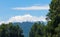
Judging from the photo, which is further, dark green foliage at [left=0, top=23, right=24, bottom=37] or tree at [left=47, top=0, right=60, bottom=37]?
dark green foliage at [left=0, top=23, right=24, bottom=37]

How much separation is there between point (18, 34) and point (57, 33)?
8340 centimetres

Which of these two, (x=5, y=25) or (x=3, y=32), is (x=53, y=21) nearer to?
(x=3, y=32)

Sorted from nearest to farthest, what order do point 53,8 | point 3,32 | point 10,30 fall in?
1. point 53,8
2. point 3,32
3. point 10,30

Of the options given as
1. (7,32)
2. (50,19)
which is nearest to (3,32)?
(7,32)

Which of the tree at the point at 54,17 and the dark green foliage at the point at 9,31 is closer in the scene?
the tree at the point at 54,17

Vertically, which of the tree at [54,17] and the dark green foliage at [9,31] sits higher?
the tree at [54,17]

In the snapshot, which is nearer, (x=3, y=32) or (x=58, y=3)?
(x=58, y=3)

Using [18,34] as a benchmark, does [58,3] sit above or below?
above

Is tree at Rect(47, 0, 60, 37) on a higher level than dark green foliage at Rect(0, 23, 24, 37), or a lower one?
higher

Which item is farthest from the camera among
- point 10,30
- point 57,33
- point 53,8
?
point 10,30

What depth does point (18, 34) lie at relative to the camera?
140 meters

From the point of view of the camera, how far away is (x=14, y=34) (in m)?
137

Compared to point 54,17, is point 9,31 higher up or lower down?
lower down

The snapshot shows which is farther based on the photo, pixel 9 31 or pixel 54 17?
pixel 9 31
